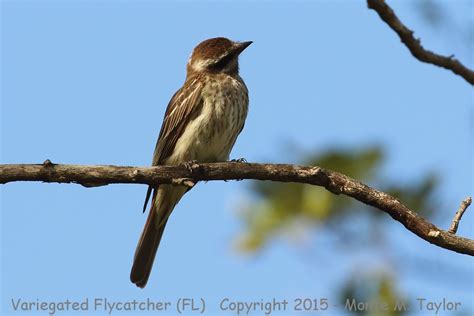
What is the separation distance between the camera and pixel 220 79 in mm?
6641

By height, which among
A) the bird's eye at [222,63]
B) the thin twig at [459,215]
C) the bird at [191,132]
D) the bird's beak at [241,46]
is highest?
the bird's beak at [241,46]

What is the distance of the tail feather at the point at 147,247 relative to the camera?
660cm

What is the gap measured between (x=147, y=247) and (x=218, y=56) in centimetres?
189

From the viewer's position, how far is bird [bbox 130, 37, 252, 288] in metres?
6.21

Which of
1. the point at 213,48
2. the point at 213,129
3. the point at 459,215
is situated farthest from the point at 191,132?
the point at 459,215

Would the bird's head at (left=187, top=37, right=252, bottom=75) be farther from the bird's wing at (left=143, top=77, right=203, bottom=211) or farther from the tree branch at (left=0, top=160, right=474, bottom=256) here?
the tree branch at (left=0, top=160, right=474, bottom=256)

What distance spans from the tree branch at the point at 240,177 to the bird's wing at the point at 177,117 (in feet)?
4.77

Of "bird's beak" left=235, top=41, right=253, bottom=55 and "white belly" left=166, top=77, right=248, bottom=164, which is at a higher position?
"bird's beak" left=235, top=41, right=253, bottom=55

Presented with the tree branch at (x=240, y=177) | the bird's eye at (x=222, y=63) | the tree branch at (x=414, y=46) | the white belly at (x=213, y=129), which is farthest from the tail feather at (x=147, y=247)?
the tree branch at (x=414, y=46)

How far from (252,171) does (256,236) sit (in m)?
1.55

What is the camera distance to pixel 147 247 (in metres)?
6.67

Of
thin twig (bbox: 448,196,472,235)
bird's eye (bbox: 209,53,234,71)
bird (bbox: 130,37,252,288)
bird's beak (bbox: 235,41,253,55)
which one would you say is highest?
bird's beak (bbox: 235,41,253,55)

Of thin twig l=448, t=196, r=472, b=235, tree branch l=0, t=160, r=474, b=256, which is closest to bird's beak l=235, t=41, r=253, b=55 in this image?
tree branch l=0, t=160, r=474, b=256

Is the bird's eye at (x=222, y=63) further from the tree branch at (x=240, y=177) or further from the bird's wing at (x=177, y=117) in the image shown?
the tree branch at (x=240, y=177)
